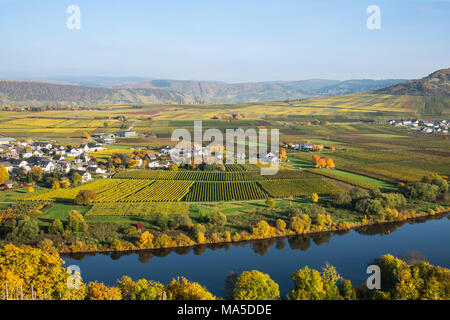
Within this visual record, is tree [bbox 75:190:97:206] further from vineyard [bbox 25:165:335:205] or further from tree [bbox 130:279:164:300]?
tree [bbox 130:279:164:300]

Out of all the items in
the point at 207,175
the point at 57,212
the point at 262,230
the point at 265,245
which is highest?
the point at 207,175

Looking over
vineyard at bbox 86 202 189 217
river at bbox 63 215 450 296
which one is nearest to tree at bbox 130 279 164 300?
river at bbox 63 215 450 296

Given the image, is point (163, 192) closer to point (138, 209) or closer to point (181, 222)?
point (138, 209)

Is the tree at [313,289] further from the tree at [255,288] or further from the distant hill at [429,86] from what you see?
the distant hill at [429,86]

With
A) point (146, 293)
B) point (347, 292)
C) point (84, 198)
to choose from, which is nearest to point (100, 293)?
point (146, 293)
